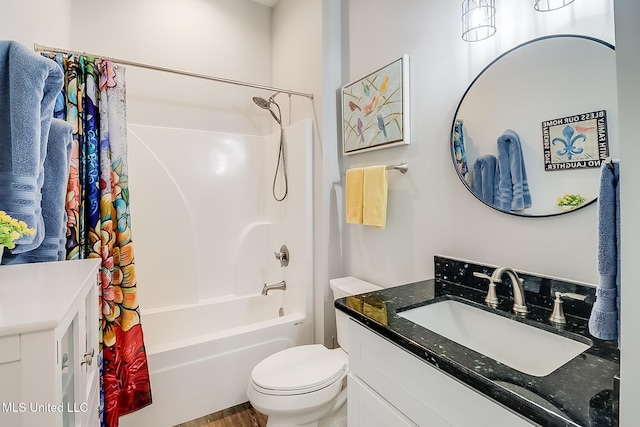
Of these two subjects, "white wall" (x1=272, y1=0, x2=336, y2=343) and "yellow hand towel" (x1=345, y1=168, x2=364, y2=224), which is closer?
"yellow hand towel" (x1=345, y1=168, x2=364, y2=224)

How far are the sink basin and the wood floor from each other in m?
1.28

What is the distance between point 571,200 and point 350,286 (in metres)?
1.10

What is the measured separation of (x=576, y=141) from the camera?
36.2 inches

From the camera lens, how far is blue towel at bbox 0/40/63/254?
819 millimetres

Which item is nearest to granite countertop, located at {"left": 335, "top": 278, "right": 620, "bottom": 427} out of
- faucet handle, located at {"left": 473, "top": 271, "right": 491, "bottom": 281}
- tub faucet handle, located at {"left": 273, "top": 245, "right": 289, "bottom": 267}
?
faucet handle, located at {"left": 473, "top": 271, "right": 491, "bottom": 281}

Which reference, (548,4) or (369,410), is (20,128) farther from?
(548,4)

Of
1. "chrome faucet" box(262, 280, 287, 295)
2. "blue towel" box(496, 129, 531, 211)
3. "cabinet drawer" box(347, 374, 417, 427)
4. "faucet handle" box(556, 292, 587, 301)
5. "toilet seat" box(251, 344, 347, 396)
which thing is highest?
"blue towel" box(496, 129, 531, 211)

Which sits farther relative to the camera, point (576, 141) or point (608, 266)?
point (576, 141)

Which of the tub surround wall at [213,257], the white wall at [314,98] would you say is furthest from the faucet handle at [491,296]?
the tub surround wall at [213,257]

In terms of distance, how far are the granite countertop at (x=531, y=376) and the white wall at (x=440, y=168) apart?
0.75ft

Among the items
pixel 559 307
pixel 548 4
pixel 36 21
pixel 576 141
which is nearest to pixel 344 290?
pixel 559 307

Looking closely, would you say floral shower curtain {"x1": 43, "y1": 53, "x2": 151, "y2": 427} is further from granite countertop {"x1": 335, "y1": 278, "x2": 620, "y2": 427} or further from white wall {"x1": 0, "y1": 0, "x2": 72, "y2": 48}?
granite countertop {"x1": 335, "y1": 278, "x2": 620, "y2": 427}

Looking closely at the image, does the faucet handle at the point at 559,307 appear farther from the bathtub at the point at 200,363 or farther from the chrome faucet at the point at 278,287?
the chrome faucet at the point at 278,287

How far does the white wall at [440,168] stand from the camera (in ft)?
3.12
